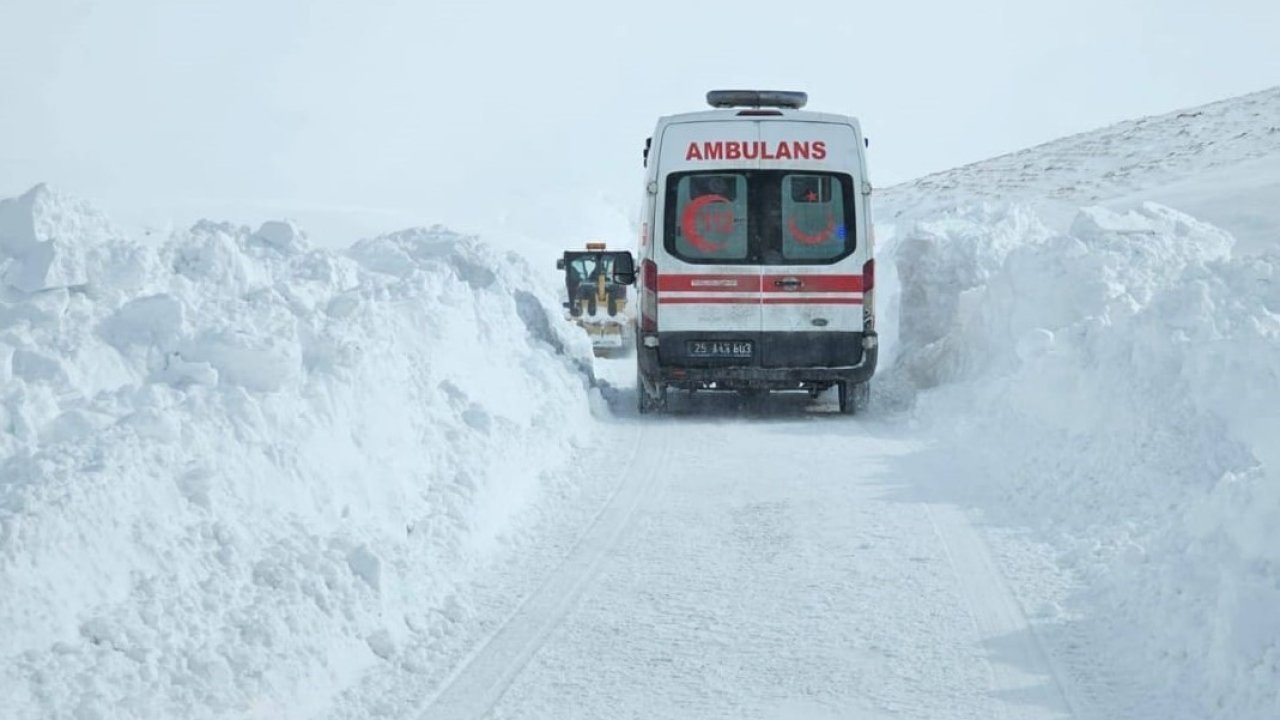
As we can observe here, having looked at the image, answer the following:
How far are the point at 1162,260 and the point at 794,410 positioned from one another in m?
4.09

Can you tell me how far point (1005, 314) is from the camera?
14398 millimetres

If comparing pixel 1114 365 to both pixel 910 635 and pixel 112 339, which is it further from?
pixel 112 339

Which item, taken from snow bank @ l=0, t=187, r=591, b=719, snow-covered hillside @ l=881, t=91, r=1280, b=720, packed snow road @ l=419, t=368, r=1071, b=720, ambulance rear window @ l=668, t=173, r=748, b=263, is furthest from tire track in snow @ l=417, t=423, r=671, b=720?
ambulance rear window @ l=668, t=173, r=748, b=263

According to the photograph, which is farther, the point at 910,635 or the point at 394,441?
the point at 394,441

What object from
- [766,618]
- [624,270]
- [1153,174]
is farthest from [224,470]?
[1153,174]

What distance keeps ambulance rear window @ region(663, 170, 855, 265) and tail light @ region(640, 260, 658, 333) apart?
292 mm

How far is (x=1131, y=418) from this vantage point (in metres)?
9.95

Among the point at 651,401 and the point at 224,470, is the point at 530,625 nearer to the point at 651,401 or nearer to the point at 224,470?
the point at 224,470

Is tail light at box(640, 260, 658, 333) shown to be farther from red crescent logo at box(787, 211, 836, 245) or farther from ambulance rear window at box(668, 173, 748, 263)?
red crescent logo at box(787, 211, 836, 245)

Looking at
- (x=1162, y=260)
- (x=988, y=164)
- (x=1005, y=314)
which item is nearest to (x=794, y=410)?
(x=1005, y=314)

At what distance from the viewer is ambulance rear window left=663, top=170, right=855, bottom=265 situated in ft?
43.4

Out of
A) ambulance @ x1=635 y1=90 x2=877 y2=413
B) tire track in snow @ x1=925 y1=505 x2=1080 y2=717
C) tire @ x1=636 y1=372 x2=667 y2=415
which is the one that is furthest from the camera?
tire @ x1=636 y1=372 x2=667 y2=415

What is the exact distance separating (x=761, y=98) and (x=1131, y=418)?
5.36 m

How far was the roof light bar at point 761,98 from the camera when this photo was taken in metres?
13.8
